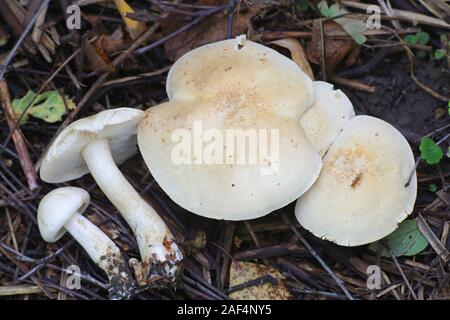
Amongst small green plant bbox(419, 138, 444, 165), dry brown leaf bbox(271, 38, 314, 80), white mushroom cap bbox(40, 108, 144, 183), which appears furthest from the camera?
dry brown leaf bbox(271, 38, 314, 80)

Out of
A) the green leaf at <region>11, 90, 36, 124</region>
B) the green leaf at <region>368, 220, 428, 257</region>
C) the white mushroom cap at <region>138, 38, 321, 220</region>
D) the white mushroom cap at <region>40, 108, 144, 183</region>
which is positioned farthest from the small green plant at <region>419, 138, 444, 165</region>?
the green leaf at <region>11, 90, 36, 124</region>

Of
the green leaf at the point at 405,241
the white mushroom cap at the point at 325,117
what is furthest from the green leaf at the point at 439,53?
the green leaf at the point at 405,241

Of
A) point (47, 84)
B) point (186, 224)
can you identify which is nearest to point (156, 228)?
point (186, 224)

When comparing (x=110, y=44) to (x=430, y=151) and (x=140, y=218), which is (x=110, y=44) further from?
(x=430, y=151)

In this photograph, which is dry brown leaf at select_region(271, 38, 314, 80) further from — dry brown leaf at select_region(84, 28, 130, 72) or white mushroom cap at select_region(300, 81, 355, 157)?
dry brown leaf at select_region(84, 28, 130, 72)

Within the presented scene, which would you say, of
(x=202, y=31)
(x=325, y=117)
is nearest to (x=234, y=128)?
(x=325, y=117)

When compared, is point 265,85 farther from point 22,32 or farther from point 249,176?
point 22,32
